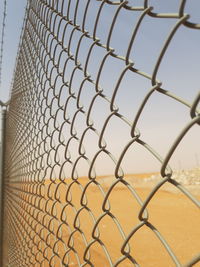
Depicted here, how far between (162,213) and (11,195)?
11494 mm

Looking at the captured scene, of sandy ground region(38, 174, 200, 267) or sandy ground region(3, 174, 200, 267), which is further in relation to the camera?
sandy ground region(38, 174, 200, 267)

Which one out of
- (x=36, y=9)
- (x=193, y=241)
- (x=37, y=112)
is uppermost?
(x=36, y=9)

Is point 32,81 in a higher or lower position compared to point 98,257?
higher

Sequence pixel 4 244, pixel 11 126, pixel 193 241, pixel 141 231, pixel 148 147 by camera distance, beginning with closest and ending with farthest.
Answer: pixel 148 147
pixel 4 244
pixel 11 126
pixel 193 241
pixel 141 231

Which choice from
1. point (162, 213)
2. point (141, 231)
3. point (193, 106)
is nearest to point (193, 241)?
point (141, 231)

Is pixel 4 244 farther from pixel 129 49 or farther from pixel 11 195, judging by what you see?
pixel 129 49

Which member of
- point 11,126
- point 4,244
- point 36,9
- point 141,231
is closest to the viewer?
point 36,9

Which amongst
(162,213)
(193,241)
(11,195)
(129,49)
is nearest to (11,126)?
(11,195)

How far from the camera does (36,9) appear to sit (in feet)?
9.23

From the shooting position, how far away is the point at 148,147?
96cm

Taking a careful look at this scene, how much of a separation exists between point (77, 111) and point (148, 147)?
0.77m

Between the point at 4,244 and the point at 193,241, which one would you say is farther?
the point at 193,241

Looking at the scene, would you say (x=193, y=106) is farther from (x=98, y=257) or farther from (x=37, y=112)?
(x=98, y=257)

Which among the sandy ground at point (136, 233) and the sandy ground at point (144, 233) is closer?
the sandy ground at point (136, 233)
